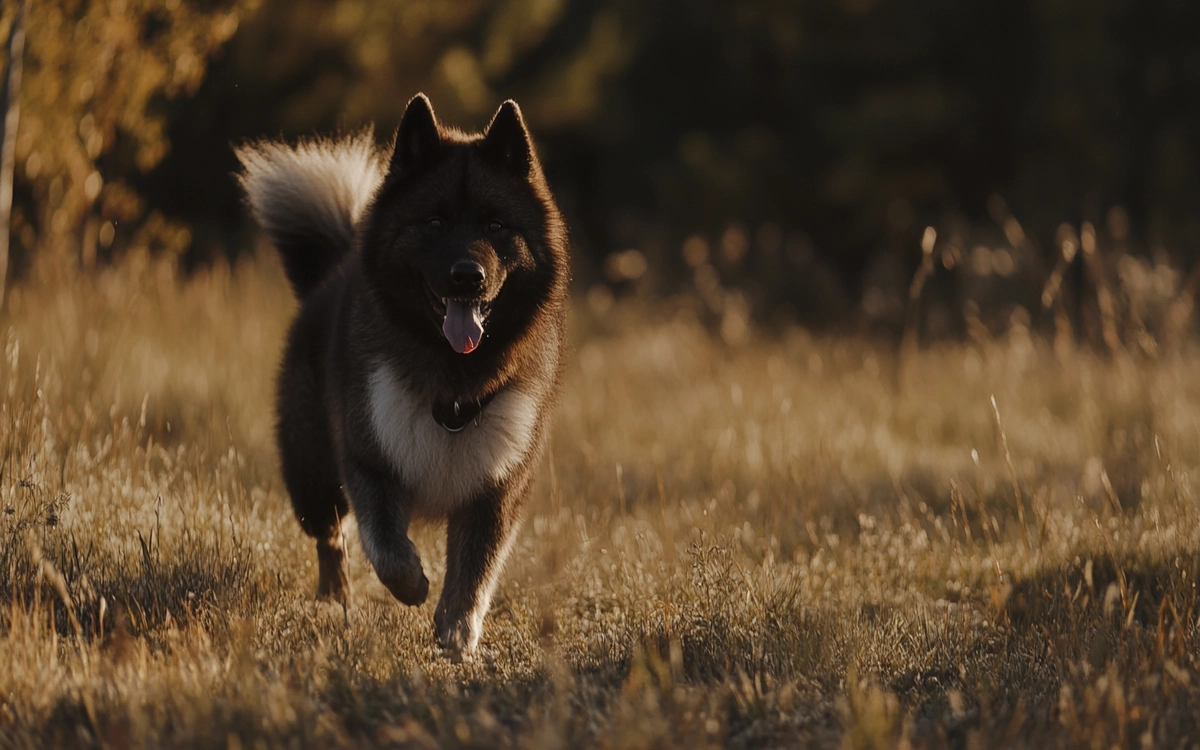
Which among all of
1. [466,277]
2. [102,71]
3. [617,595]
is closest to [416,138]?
[466,277]

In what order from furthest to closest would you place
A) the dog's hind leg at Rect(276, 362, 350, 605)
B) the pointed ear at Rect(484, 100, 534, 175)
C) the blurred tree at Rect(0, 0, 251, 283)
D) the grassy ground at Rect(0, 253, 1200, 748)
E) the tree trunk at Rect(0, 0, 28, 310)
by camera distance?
the blurred tree at Rect(0, 0, 251, 283) → the tree trunk at Rect(0, 0, 28, 310) → the dog's hind leg at Rect(276, 362, 350, 605) → the pointed ear at Rect(484, 100, 534, 175) → the grassy ground at Rect(0, 253, 1200, 748)

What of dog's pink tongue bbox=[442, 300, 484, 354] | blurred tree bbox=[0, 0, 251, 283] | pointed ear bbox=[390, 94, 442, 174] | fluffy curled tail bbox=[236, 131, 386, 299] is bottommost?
dog's pink tongue bbox=[442, 300, 484, 354]

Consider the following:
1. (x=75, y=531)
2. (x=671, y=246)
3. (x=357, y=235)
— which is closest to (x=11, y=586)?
(x=75, y=531)

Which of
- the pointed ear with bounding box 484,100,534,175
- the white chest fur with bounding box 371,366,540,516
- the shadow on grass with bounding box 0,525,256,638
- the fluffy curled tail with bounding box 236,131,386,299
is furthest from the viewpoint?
the fluffy curled tail with bounding box 236,131,386,299

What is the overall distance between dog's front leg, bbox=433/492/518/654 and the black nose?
2.35ft

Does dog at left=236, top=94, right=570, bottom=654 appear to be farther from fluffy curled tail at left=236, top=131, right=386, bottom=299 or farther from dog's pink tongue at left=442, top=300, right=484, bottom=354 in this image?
fluffy curled tail at left=236, top=131, right=386, bottom=299

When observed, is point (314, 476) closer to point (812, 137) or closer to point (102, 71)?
point (102, 71)

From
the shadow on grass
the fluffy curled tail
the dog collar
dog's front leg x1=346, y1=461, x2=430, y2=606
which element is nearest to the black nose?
the dog collar

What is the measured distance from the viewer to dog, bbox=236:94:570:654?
11.7ft

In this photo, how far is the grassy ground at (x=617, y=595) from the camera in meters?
2.74

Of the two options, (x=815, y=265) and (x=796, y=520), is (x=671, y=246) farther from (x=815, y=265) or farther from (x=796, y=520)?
(x=796, y=520)

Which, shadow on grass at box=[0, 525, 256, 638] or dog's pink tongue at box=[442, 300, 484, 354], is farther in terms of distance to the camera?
dog's pink tongue at box=[442, 300, 484, 354]

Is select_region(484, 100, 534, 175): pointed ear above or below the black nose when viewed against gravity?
above

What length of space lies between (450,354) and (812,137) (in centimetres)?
1221
